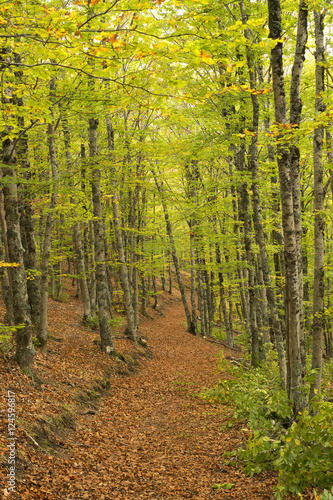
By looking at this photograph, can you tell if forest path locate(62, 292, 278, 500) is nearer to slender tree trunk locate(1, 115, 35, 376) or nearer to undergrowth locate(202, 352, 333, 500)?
undergrowth locate(202, 352, 333, 500)

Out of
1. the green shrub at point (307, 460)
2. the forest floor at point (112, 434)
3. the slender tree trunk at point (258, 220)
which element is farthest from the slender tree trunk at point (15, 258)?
the slender tree trunk at point (258, 220)

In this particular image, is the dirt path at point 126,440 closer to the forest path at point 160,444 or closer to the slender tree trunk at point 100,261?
the forest path at point 160,444

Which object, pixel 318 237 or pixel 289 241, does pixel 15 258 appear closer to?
pixel 289 241

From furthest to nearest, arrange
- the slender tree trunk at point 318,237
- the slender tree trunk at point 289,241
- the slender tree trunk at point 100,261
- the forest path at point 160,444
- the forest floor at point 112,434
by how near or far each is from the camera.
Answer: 1. the slender tree trunk at point 100,261
2. the slender tree trunk at point 318,237
3. the slender tree trunk at point 289,241
4. the forest path at point 160,444
5. the forest floor at point 112,434

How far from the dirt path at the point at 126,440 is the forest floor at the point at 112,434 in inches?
0.7

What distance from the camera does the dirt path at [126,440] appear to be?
4.77 m

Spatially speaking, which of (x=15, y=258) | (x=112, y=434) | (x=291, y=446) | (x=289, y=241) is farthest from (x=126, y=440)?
(x=289, y=241)

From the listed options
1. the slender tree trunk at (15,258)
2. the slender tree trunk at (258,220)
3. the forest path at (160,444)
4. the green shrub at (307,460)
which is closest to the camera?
the green shrub at (307,460)

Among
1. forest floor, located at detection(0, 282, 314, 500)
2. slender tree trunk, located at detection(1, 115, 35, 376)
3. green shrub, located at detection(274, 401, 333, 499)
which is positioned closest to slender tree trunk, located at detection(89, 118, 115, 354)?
forest floor, located at detection(0, 282, 314, 500)

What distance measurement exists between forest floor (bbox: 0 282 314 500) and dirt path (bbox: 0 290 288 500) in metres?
0.02

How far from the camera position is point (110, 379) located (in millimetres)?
10023

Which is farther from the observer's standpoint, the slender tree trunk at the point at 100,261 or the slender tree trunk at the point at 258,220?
the slender tree trunk at the point at 100,261

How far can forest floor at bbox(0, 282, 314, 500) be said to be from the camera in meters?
4.75

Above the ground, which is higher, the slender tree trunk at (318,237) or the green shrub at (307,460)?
the slender tree trunk at (318,237)
